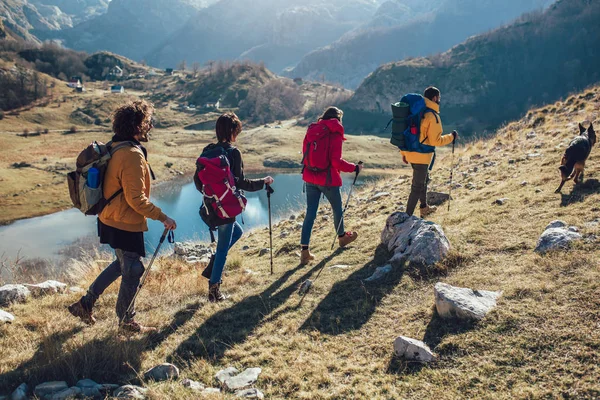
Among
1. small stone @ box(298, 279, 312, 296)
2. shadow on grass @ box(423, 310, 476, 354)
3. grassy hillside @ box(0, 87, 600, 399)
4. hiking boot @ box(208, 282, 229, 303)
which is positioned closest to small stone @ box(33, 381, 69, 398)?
grassy hillside @ box(0, 87, 600, 399)

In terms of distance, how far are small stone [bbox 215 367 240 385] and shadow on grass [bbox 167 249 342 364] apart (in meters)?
0.32

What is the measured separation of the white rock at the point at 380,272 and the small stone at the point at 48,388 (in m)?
4.17

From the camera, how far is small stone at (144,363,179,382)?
432cm

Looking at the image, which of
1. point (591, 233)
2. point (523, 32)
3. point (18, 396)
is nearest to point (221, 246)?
point (18, 396)

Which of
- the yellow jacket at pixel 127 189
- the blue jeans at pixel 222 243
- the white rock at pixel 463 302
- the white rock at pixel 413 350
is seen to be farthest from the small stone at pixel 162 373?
the white rock at pixel 463 302

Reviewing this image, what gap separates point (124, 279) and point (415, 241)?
434cm

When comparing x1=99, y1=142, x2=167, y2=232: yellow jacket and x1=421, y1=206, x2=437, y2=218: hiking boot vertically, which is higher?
x1=99, y1=142, x2=167, y2=232: yellow jacket

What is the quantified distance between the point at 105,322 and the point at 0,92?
13181 centimetres

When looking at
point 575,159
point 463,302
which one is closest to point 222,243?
point 463,302

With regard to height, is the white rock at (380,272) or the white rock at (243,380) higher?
the white rock at (380,272)

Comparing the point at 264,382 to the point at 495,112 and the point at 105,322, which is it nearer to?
the point at 105,322

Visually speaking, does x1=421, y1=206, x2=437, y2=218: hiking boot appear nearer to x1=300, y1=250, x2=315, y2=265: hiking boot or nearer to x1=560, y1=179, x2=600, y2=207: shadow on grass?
x1=560, y1=179, x2=600, y2=207: shadow on grass

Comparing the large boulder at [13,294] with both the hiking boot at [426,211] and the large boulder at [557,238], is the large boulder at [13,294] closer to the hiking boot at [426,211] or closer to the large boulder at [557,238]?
the hiking boot at [426,211]

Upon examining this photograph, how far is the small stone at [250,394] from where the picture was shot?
3.90 meters
